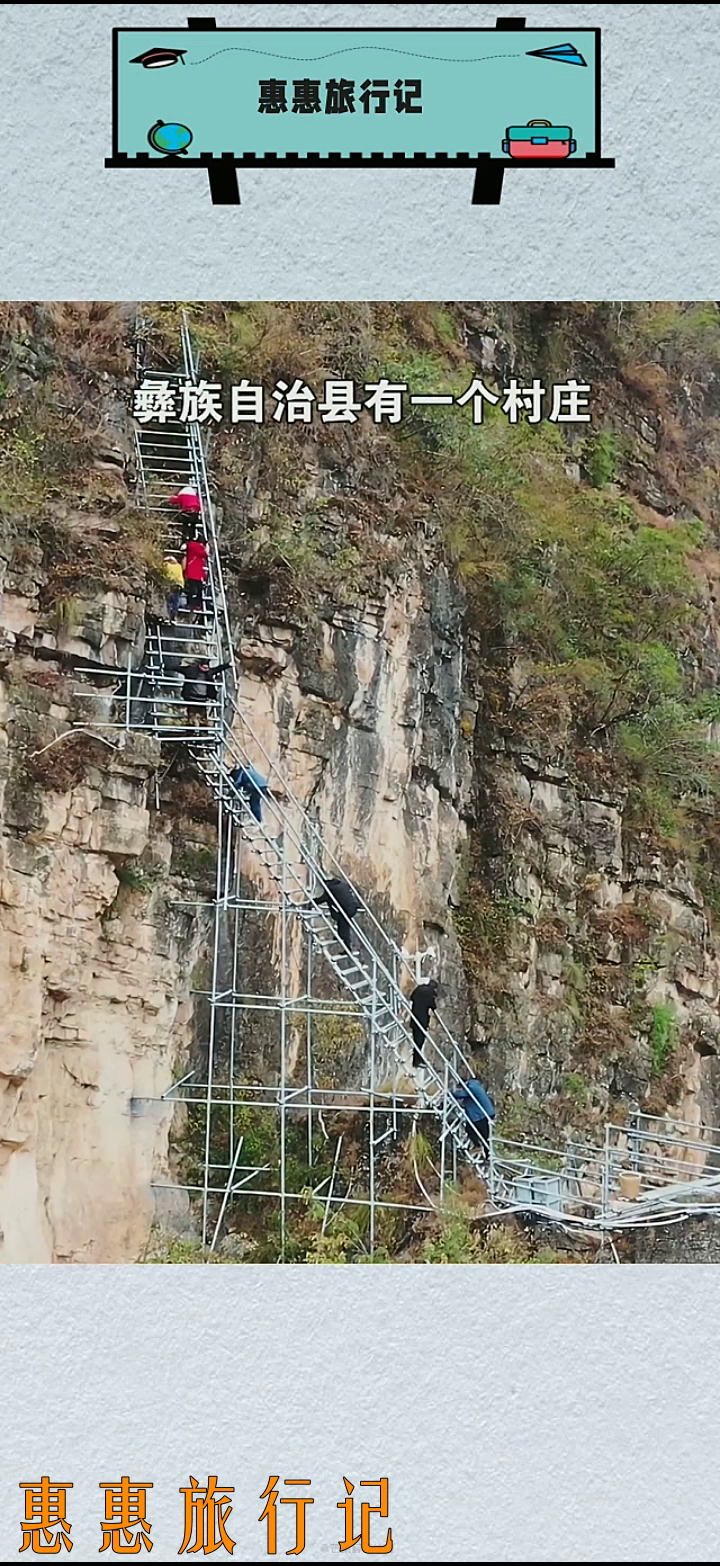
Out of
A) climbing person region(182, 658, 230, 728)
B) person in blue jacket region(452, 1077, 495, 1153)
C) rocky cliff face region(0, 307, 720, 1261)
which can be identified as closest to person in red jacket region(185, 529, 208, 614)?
rocky cliff face region(0, 307, 720, 1261)

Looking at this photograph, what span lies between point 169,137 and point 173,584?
2.10m

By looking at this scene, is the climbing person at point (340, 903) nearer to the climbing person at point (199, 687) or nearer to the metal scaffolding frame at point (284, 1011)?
the metal scaffolding frame at point (284, 1011)

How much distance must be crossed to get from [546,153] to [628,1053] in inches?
191

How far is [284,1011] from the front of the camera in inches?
284

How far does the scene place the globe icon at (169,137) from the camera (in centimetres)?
595

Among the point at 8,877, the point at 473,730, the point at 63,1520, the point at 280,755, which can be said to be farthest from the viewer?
the point at 473,730

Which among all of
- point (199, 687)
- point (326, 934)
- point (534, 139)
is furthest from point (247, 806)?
point (534, 139)

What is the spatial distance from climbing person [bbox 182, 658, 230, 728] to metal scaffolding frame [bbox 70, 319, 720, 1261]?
26 mm

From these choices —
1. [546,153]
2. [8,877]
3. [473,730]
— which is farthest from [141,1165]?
[546,153]

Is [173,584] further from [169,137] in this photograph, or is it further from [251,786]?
[169,137]

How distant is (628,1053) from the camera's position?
883 centimetres

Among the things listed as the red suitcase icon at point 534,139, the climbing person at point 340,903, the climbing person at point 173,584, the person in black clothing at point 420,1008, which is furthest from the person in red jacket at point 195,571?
the red suitcase icon at point 534,139

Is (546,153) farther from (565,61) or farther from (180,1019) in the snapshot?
(180,1019)

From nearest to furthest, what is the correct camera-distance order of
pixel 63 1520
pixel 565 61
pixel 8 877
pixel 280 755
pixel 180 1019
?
1. pixel 63 1520
2. pixel 565 61
3. pixel 8 877
4. pixel 180 1019
5. pixel 280 755
